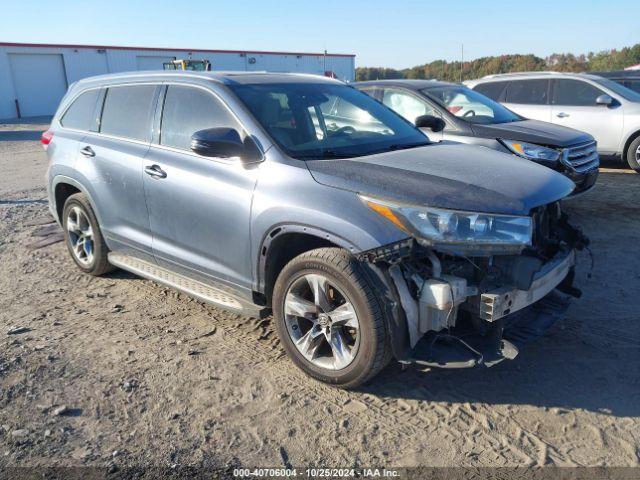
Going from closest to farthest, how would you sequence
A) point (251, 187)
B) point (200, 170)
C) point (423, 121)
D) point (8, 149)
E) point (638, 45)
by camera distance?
point (251, 187), point (200, 170), point (423, 121), point (8, 149), point (638, 45)

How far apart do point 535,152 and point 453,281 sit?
4515 millimetres

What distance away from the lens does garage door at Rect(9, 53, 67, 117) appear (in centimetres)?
3206

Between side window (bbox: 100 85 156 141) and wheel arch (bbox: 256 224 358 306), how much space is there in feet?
5.50

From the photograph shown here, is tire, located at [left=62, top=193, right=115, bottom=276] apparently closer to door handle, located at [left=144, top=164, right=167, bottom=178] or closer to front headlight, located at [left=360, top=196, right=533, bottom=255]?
door handle, located at [left=144, top=164, right=167, bottom=178]

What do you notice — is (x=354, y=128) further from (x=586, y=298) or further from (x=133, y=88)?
(x=586, y=298)

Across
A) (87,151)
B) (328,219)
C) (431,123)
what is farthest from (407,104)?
(328,219)

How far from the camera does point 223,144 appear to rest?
3.62m

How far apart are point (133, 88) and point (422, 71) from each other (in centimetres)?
5175

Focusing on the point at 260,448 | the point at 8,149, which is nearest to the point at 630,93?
the point at 260,448

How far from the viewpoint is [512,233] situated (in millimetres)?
3115

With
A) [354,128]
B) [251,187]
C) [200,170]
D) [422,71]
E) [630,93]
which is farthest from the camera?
[422,71]

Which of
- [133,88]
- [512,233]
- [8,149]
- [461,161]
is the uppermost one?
[133,88]

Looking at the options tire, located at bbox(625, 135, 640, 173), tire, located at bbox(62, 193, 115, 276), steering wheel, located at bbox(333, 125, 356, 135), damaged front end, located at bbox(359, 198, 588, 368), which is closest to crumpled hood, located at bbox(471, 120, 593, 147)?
tire, located at bbox(625, 135, 640, 173)

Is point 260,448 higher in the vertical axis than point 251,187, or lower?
lower
